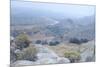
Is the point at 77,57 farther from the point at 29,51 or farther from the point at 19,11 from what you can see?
the point at 19,11

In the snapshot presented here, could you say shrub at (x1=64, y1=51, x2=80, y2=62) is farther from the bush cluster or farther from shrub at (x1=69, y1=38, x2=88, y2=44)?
the bush cluster

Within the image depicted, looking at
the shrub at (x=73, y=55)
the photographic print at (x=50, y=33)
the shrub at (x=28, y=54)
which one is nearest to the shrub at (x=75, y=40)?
Result: the photographic print at (x=50, y=33)

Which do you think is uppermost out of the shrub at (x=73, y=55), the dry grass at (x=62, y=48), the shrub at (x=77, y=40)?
the shrub at (x=77, y=40)

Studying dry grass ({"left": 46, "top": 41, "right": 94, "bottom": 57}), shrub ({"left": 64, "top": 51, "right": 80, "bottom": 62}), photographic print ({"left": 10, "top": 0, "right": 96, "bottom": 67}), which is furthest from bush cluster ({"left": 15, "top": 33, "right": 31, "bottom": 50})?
shrub ({"left": 64, "top": 51, "right": 80, "bottom": 62})

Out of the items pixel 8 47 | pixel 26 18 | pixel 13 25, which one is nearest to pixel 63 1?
pixel 26 18

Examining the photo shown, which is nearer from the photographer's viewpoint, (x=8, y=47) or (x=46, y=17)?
(x=8, y=47)

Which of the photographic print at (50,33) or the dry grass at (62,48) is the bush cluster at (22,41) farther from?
the dry grass at (62,48)

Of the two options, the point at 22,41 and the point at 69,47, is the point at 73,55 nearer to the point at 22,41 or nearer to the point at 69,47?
the point at 69,47
